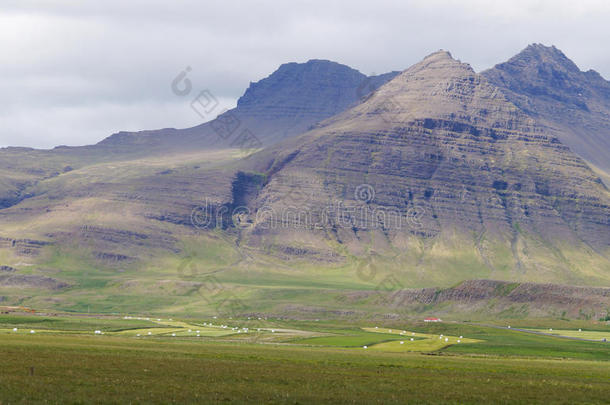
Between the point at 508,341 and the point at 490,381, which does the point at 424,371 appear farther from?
the point at 508,341

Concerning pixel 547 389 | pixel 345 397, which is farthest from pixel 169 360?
pixel 547 389

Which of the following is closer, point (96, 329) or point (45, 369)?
point (45, 369)

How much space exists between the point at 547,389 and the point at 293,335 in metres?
106

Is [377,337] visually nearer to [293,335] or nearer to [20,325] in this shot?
[293,335]

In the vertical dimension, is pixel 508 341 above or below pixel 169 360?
below

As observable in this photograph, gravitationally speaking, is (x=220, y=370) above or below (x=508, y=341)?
above

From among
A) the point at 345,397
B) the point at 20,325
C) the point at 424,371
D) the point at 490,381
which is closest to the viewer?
the point at 345,397

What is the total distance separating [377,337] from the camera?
579 feet

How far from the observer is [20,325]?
612 ft

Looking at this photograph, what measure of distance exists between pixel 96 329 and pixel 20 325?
18.8 m

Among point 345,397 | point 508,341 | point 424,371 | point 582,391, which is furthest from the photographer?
point 508,341

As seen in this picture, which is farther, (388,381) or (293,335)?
(293,335)

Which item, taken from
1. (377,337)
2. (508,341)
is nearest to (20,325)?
(377,337)

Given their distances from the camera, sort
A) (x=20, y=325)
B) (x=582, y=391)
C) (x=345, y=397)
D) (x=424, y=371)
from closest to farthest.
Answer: (x=345, y=397) → (x=582, y=391) → (x=424, y=371) → (x=20, y=325)
